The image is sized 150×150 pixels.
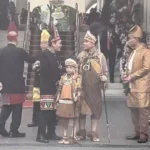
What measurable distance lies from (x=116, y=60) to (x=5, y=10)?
748 cm

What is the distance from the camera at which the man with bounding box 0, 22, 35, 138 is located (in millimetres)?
9336

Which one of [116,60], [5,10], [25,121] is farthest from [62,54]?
[25,121]

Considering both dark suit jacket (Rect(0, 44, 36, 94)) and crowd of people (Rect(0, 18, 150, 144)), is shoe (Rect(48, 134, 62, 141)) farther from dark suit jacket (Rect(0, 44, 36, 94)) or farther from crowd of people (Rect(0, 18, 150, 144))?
dark suit jacket (Rect(0, 44, 36, 94))

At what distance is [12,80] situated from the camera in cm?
933

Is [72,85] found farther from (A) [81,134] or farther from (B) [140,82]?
(B) [140,82]

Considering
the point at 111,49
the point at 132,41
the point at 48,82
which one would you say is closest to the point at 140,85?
the point at 132,41

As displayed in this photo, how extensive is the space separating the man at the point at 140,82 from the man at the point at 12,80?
73.1 inches

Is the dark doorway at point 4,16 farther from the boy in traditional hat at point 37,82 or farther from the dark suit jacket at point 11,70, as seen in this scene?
the dark suit jacket at point 11,70

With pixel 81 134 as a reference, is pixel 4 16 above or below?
above

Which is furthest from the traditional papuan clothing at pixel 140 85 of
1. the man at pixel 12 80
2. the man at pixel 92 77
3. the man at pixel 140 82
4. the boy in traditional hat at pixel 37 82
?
the man at pixel 12 80

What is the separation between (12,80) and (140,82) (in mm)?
2334

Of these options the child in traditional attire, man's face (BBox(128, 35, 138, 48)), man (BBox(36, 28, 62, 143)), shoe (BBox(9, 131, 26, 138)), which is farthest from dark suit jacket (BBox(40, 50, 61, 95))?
man's face (BBox(128, 35, 138, 48))

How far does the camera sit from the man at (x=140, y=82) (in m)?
9.12

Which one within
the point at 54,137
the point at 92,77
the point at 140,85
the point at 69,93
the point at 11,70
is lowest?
the point at 54,137
